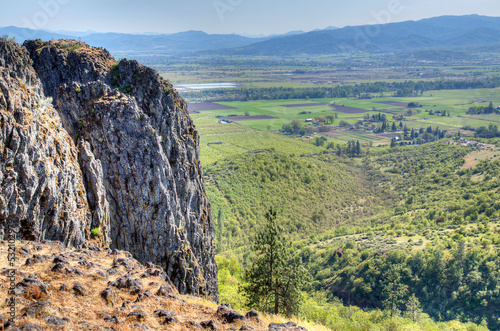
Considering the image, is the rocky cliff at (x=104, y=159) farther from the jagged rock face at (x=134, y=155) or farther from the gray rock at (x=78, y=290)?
the gray rock at (x=78, y=290)

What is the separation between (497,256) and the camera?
5225 centimetres

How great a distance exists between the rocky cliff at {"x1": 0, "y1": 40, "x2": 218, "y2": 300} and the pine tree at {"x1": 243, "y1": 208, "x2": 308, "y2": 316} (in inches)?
172

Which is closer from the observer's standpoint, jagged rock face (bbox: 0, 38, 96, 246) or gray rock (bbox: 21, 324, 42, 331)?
gray rock (bbox: 21, 324, 42, 331)

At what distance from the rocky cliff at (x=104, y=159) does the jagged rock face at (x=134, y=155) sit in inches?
2.6

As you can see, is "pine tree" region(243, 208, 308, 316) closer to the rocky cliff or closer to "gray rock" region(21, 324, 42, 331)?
the rocky cliff

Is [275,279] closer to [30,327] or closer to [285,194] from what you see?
[30,327]

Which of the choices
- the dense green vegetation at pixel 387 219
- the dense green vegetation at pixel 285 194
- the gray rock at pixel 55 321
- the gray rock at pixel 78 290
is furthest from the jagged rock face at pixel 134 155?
the dense green vegetation at pixel 285 194

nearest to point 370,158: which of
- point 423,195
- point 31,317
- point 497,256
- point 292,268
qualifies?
point 423,195

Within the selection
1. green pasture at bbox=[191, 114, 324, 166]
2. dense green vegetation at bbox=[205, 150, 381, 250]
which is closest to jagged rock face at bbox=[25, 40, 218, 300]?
dense green vegetation at bbox=[205, 150, 381, 250]

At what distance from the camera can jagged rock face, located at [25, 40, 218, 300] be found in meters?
21.4

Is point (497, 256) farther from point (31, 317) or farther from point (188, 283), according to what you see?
point (31, 317)

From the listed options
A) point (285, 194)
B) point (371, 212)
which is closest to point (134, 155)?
point (285, 194)

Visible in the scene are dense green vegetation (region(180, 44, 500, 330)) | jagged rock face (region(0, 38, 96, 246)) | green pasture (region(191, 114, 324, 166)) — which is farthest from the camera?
green pasture (region(191, 114, 324, 166))

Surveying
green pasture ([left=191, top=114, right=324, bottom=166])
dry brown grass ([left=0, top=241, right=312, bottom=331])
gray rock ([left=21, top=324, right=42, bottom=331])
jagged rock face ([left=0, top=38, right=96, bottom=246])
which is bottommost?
green pasture ([left=191, top=114, right=324, bottom=166])
